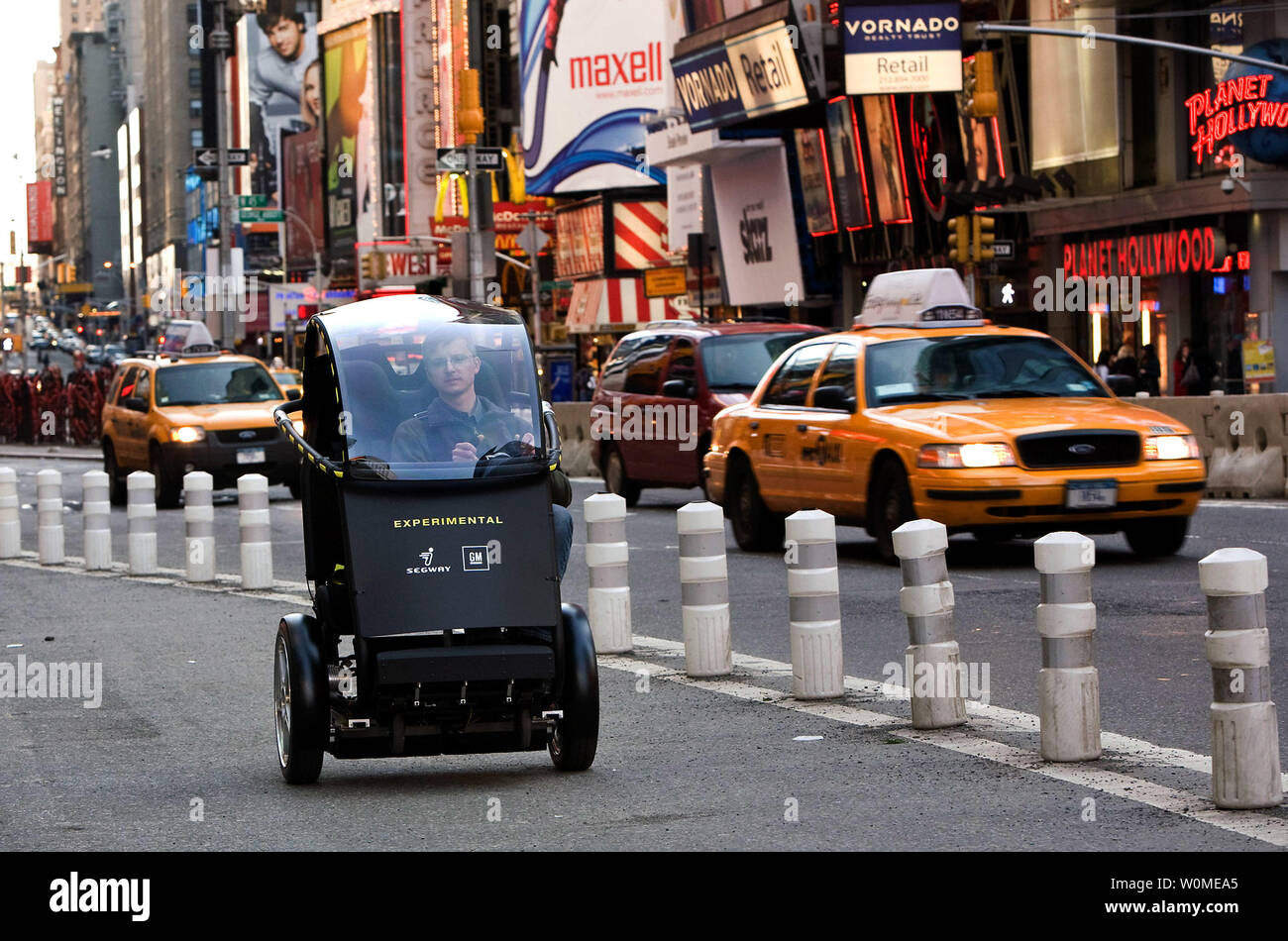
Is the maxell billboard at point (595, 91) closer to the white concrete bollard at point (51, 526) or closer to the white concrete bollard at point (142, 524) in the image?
the white concrete bollard at point (51, 526)

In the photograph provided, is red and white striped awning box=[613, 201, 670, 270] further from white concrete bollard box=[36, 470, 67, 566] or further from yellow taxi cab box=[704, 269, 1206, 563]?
yellow taxi cab box=[704, 269, 1206, 563]

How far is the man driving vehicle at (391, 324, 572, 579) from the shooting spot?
8516mm

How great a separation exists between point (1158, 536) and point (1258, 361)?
642 inches

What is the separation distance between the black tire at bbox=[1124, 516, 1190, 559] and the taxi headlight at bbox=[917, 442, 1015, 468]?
3.83 ft

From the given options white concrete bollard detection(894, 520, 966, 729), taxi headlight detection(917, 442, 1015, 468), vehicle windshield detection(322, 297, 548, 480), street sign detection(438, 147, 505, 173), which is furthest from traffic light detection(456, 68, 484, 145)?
vehicle windshield detection(322, 297, 548, 480)

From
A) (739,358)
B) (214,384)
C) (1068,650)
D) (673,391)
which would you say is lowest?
(1068,650)

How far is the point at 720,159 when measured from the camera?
53344mm

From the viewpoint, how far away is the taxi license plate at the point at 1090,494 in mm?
15688

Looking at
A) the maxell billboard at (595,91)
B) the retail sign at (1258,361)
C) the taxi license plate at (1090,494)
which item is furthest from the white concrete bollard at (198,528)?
the maxell billboard at (595,91)

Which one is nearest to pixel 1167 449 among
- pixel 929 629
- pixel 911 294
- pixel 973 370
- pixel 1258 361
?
pixel 973 370

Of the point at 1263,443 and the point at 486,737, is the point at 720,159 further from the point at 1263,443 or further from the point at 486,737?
the point at 486,737

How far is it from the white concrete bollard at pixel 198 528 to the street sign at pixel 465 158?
620 inches

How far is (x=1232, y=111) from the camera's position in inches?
1308

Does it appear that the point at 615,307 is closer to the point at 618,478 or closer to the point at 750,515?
the point at 618,478
